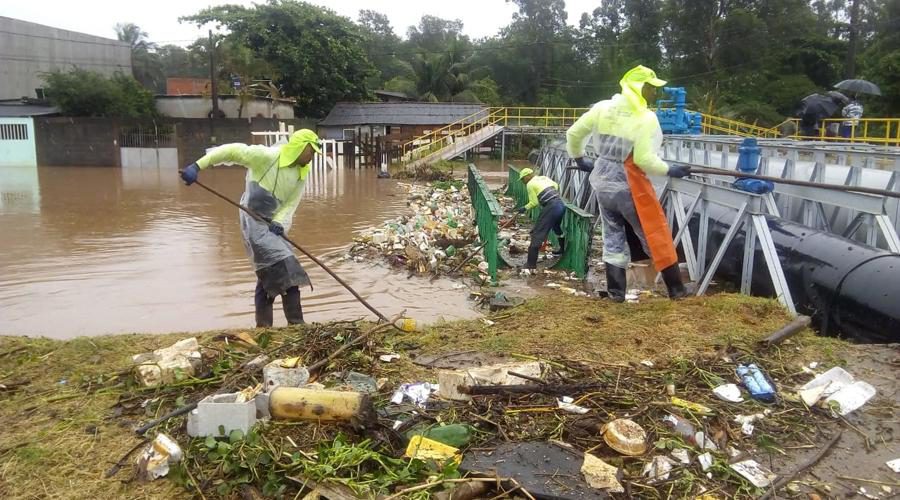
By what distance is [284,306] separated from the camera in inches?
198

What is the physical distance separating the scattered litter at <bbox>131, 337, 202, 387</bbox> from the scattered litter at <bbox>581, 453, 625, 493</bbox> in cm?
197

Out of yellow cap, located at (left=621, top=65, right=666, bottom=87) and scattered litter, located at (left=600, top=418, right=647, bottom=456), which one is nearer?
Result: scattered litter, located at (left=600, top=418, right=647, bottom=456)

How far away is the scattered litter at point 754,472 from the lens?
8.16 feet

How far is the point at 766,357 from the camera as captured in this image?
3.46 meters

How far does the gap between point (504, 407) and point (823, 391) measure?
1.46 m

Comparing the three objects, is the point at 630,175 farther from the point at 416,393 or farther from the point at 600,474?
the point at 600,474

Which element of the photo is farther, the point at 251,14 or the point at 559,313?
the point at 251,14

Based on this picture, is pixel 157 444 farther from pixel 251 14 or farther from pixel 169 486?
pixel 251 14

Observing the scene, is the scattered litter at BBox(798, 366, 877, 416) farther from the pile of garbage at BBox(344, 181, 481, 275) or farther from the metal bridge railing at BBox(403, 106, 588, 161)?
the metal bridge railing at BBox(403, 106, 588, 161)

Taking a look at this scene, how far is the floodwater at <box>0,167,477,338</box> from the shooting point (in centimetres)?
636

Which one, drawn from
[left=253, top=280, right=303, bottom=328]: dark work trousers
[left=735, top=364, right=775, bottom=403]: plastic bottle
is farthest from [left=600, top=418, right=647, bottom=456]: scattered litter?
[left=253, top=280, right=303, bottom=328]: dark work trousers

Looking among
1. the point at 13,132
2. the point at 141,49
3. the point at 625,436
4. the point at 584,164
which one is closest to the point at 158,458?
the point at 625,436

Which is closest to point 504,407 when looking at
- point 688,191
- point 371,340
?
point 371,340

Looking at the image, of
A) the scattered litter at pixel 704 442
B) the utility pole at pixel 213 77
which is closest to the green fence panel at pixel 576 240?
the scattered litter at pixel 704 442
